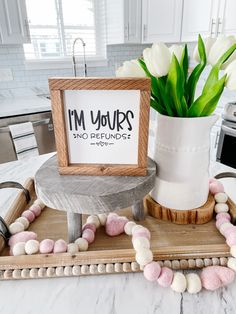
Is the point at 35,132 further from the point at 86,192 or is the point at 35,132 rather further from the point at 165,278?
the point at 165,278

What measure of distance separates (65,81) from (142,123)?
7.4 inches

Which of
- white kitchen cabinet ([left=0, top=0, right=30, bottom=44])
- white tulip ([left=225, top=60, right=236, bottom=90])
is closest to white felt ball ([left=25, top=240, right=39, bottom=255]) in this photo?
white tulip ([left=225, top=60, right=236, bottom=90])

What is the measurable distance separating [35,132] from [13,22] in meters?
1.00

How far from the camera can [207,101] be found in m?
0.60

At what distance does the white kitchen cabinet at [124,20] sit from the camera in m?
2.71

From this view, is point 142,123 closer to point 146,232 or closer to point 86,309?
point 146,232

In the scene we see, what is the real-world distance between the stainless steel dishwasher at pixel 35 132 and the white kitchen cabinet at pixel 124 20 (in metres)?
1.31

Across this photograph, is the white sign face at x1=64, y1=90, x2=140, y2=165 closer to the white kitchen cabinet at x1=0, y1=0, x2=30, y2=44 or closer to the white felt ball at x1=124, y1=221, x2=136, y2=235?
the white felt ball at x1=124, y1=221, x2=136, y2=235

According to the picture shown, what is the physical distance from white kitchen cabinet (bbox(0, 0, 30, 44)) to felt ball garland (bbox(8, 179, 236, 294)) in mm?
2073

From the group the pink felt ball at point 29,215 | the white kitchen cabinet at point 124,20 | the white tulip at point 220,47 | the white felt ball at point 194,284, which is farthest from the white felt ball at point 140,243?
the white kitchen cabinet at point 124,20

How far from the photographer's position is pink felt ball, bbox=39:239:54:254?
0.56m

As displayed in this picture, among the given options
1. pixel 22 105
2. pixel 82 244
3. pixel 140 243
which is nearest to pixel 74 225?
pixel 82 244

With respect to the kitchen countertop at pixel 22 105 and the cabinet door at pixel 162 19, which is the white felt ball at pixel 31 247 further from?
the cabinet door at pixel 162 19

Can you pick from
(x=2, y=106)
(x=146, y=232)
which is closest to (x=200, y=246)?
(x=146, y=232)
